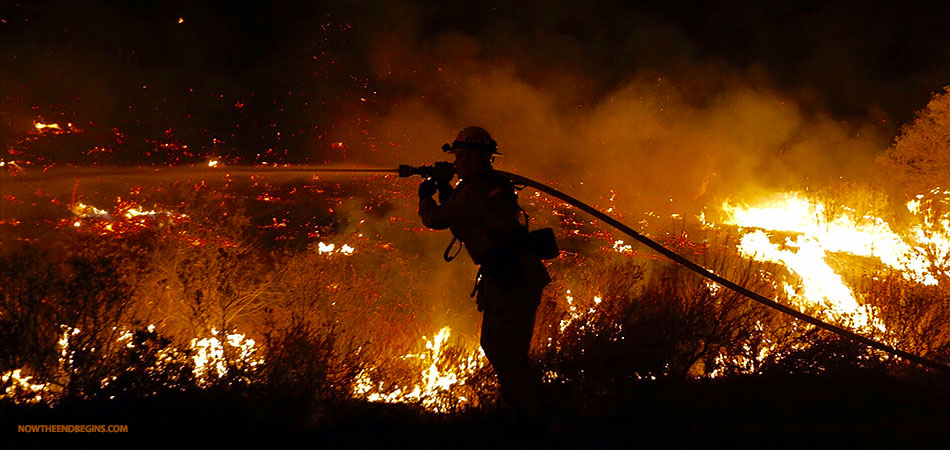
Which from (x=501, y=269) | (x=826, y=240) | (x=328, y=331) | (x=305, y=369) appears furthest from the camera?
(x=826, y=240)

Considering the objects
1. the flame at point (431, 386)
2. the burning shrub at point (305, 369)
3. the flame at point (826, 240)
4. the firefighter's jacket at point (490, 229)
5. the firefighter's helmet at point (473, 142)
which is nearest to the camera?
the firefighter's jacket at point (490, 229)

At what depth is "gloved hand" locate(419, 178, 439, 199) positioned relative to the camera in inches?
128

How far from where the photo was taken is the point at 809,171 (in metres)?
29.4

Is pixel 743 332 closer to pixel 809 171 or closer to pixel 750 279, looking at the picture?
pixel 750 279

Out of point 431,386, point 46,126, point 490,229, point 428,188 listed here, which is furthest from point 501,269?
point 46,126

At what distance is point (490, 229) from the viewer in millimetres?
3049

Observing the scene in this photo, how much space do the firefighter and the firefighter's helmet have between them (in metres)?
0.18

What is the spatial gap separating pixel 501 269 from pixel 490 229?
0.24 meters

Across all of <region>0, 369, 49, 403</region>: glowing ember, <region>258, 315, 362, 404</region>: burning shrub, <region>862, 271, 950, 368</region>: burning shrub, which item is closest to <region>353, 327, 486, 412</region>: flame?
<region>258, 315, 362, 404</region>: burning shrub

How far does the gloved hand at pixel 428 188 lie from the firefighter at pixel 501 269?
7 cm

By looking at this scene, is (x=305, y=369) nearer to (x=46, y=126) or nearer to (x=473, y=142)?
(x=473, y=142)

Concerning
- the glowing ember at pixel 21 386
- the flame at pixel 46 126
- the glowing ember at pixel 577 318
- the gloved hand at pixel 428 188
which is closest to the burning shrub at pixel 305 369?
the glowing ember at pixel 21 386

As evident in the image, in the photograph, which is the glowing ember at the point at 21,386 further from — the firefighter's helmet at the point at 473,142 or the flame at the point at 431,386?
the firefighter's helmet at the point at 473,142

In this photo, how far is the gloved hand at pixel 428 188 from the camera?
10.7 ft
